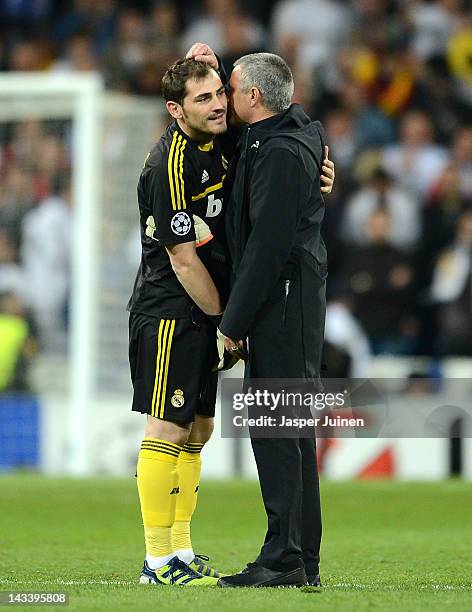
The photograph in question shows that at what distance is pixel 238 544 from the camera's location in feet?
26.5

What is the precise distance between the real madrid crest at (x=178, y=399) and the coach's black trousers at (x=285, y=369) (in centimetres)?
34

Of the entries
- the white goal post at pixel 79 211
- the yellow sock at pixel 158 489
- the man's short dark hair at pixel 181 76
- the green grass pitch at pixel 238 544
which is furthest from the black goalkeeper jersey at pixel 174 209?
the white goal post at pixel 79 211

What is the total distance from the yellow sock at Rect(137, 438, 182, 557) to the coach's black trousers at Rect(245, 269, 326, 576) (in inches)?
18.2

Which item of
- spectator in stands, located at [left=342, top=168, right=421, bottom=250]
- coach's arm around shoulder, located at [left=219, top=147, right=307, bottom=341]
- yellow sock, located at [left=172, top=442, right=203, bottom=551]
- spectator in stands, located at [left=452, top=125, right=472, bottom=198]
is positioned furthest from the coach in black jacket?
spectator in stands, located at [left=452, top=125, right=472, bottom=198]

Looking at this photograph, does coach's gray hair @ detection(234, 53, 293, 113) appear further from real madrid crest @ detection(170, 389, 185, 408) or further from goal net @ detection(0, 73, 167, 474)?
goal net @ detection(0, 73, 167, 474)

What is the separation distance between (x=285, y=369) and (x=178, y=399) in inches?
20.8

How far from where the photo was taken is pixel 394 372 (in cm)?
1263

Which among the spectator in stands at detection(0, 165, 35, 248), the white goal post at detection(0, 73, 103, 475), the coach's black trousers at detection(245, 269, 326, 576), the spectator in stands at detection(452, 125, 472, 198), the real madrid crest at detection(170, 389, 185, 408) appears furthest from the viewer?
the spectator in stands at detection(452, 125, 472, 198)

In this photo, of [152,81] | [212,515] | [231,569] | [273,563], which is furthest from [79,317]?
[273,563]

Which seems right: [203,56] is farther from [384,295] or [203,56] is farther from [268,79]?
[384,295]

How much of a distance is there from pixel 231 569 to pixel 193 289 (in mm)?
1509

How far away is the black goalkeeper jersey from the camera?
5.98m

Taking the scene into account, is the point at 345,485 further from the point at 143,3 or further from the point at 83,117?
the point at 143,3

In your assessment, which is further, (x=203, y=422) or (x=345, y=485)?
(x=345, y=485)
